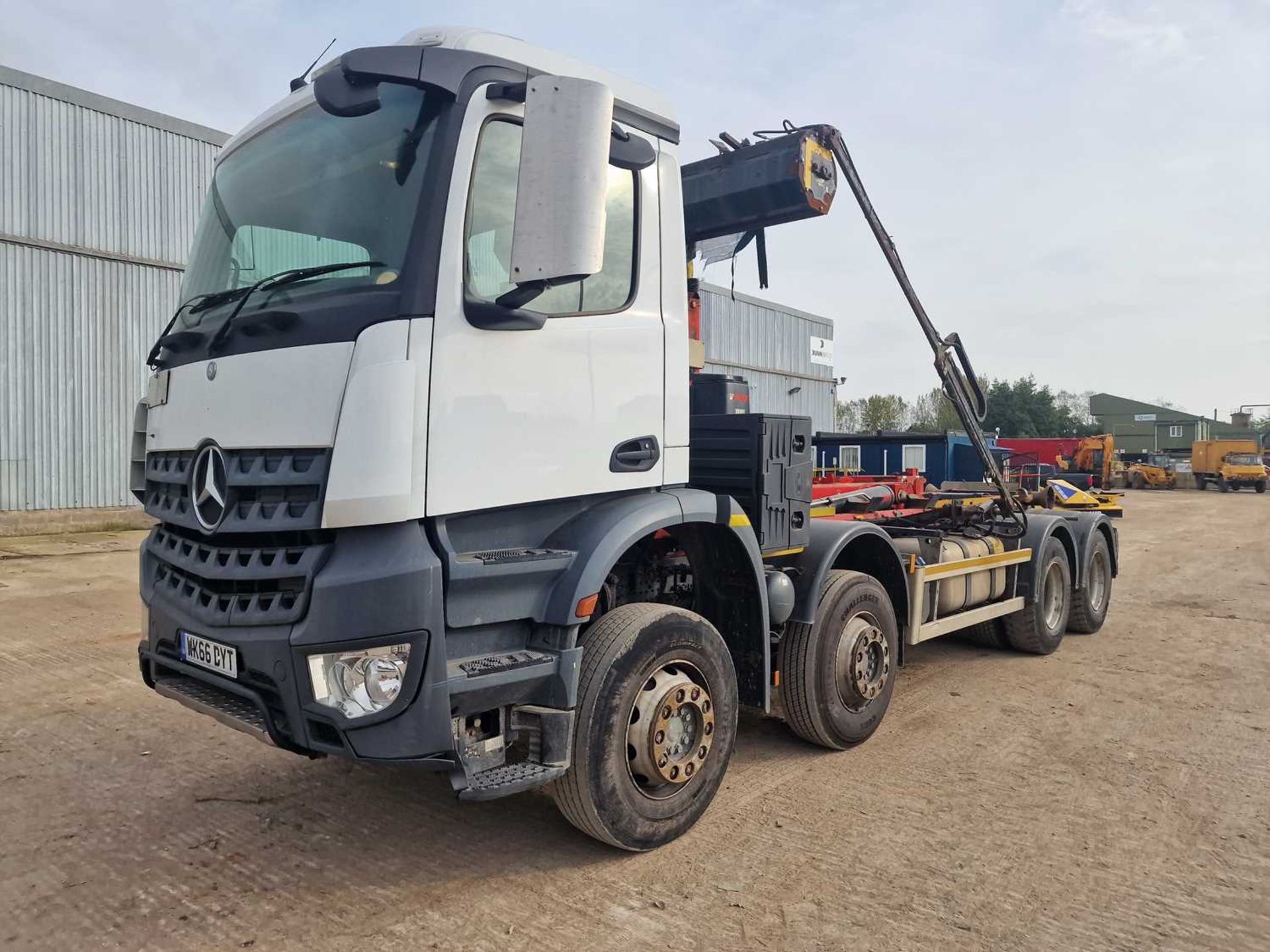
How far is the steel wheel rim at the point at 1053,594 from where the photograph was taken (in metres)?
7.20

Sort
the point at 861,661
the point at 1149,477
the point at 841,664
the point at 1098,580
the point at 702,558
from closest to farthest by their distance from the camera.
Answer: the point at 702,558 < the point at 841,664 < the point at 861,661 < the point at 1098,580 < the point at 1149,477

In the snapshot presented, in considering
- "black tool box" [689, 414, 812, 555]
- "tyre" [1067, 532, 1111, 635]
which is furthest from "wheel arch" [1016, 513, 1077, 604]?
"black tool box" [689, 414, 812, 555]

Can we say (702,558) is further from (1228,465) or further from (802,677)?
(1228,465)

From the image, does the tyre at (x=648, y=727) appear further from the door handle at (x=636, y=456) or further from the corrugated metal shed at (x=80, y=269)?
the corrugated metal shed at (x=80, y=269)

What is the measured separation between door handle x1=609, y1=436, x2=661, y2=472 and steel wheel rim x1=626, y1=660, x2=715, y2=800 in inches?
31.0

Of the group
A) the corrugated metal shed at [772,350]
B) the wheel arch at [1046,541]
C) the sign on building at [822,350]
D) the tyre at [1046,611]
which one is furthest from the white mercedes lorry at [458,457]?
the sign on building at [822,350]

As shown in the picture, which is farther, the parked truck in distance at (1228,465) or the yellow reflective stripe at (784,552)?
the parked truck in distance at (1228,465)

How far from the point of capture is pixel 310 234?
127 inches

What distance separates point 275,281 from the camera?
10.3ft

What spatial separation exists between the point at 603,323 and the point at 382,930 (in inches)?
89.3

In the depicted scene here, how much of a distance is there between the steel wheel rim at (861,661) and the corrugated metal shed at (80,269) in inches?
589

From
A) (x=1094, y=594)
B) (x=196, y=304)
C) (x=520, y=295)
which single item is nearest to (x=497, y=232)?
(x=520, y=295)

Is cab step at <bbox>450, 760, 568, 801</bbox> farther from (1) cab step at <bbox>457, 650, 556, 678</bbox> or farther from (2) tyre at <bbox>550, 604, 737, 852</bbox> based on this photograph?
A: (1) cab step at <bbox>457, 650, 556, 678</bbox>

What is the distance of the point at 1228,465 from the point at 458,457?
45.8m
